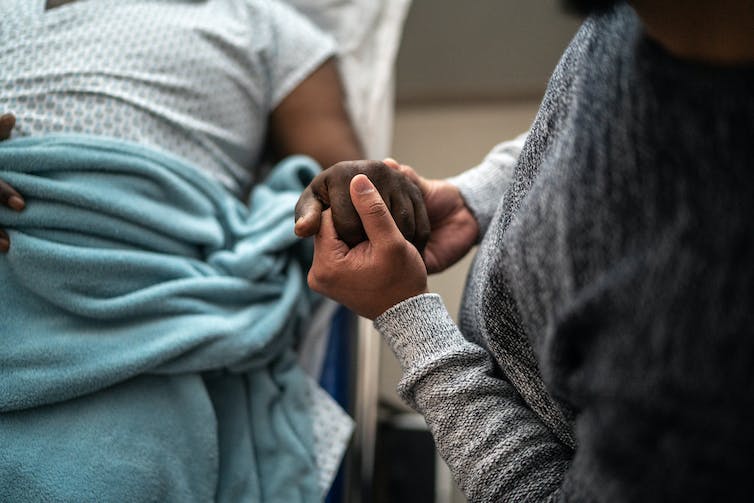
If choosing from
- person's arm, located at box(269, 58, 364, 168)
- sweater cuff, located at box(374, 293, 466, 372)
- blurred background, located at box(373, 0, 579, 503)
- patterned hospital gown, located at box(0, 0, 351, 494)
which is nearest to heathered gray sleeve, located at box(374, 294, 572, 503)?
sweater cuff, located at box(374, 293, 466, 372)

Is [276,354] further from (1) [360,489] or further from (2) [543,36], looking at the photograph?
(2) [543,36]

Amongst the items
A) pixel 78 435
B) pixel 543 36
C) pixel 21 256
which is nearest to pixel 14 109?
pixel 21 256

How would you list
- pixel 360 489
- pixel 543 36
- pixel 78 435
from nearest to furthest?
pixel 78 435 < pixel 360 489 < pixel 543 36

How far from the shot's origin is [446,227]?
77 centimetres

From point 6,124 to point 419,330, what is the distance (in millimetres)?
623

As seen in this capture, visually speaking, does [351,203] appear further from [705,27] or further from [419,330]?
[705,27]

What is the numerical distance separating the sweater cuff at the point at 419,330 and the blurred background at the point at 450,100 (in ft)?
2.11

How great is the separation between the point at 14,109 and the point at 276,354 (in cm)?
50

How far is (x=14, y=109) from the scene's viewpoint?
78 cm

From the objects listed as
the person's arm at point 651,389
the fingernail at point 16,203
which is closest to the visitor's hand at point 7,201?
the fingernail at point 16,203

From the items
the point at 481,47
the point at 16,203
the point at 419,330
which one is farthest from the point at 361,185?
the point at 481,47

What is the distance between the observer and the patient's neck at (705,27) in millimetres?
325

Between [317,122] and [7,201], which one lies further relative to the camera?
[317,122]

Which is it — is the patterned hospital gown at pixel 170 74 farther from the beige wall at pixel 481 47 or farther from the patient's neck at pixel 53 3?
the beige wall at pixel 481 47
